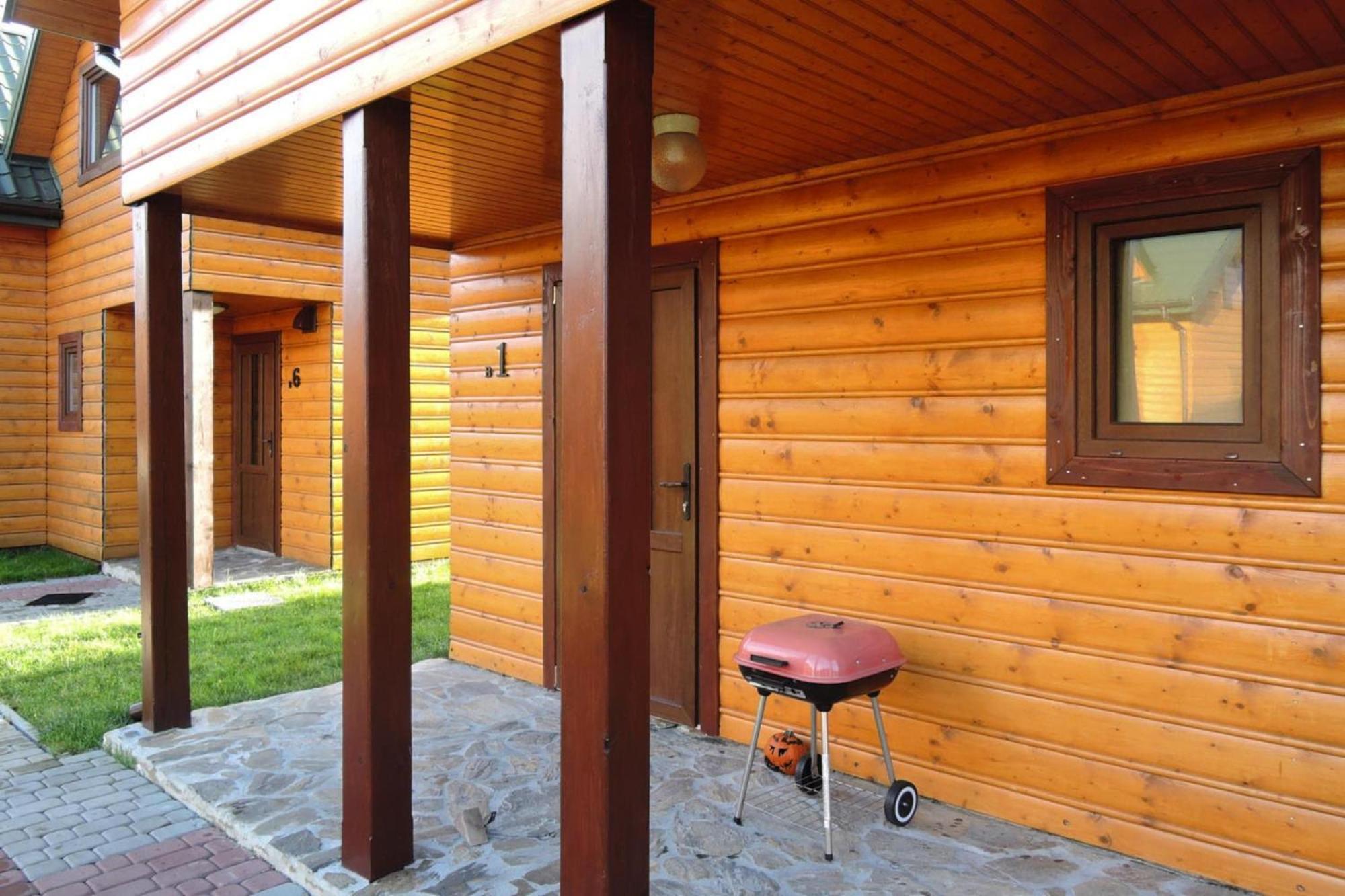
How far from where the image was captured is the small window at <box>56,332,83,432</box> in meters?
10.3

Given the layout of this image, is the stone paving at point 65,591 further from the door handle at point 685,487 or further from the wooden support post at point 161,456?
the door handle at point 685,487

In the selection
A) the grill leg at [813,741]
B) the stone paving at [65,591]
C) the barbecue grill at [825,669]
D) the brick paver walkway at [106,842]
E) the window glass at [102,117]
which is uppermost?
the window glass at [102,117]

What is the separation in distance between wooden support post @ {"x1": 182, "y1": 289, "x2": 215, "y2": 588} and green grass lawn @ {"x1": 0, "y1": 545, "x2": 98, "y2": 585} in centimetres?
210

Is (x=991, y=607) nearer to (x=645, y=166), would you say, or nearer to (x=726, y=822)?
(x=726, y=822)

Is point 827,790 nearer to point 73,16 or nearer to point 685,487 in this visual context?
point 685,487

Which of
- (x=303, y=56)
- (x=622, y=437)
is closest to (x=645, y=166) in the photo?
(x=622, y=437)

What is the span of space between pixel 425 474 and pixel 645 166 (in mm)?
8240

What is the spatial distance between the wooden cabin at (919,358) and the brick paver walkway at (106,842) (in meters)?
0.44

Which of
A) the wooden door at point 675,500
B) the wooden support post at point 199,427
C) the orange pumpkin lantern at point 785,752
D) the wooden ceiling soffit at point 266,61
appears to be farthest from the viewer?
the wooden support post at point 199,427

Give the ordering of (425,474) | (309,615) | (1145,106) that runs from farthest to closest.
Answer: (425,474)
(309,615)
(1145,106)

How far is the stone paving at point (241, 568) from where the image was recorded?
9.04 metres

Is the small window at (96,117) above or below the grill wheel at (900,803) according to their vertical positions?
above

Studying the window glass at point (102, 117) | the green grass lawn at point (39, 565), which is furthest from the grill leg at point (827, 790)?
the window glass at point (102, 117)

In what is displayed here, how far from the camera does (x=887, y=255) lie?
392 cm
